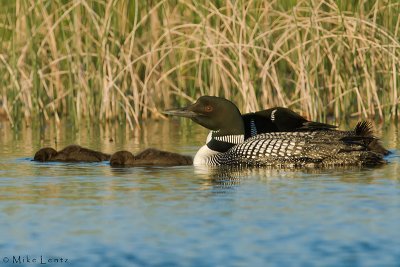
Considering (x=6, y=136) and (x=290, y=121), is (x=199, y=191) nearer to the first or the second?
(x=290, y=121)

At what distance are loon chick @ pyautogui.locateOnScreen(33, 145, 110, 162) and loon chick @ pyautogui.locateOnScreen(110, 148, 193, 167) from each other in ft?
1.03

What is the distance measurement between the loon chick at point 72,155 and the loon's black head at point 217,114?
763 mm

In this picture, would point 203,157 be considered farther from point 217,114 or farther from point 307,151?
point 307,151

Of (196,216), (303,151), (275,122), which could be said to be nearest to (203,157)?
(303,151)

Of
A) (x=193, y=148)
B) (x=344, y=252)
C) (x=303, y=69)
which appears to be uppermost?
(x=303, y=69)

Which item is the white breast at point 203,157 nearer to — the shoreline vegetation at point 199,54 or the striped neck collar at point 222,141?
the striped neck collar at point 222,141

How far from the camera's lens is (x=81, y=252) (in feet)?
19.3

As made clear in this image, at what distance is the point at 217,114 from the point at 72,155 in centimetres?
136

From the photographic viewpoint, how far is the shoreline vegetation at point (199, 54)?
43.3 ft

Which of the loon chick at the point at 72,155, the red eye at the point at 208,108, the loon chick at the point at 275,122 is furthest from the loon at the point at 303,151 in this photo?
the loon chick at the point at 72,155

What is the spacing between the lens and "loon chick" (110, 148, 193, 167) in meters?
10.0

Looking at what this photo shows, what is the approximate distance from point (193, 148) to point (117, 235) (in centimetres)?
542

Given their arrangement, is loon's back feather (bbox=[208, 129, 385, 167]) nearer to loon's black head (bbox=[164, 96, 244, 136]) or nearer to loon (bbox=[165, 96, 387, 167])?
loon (bbox=[165, 96, 387, 167])

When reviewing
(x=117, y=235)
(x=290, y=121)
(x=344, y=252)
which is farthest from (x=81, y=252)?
(x=290, y=121)
